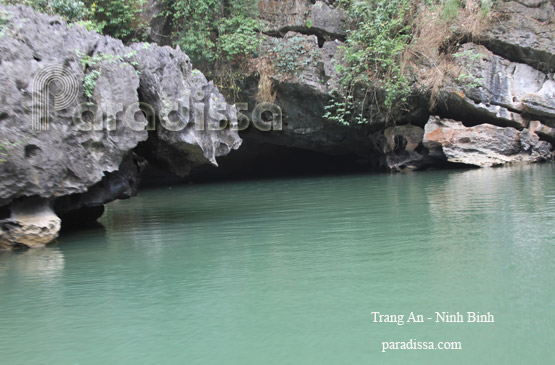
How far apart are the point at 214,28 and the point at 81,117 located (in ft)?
31.3

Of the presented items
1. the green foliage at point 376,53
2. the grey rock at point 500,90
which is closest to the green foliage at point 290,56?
the green foliage at point 376,53

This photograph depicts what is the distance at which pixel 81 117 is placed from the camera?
254 inches

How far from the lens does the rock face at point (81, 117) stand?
5.80 metres

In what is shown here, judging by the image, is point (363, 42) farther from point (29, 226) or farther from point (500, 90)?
point (29, 226)

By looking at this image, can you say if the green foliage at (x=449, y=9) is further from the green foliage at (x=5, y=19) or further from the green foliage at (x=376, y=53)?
the green foliage at (x=5, y=19)

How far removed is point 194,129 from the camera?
7617 millimetres

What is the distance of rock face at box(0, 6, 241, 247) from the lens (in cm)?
580

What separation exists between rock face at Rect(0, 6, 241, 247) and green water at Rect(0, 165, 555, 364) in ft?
2.20

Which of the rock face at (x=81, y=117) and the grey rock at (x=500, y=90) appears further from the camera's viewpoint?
the grey rock at (x=500, y=90)

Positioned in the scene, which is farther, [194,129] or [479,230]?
[194,129]

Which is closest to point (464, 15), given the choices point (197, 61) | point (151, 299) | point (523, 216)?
point (197, 61)

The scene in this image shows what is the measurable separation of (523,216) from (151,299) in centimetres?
462

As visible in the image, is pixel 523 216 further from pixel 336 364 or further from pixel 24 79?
pixel 24 79

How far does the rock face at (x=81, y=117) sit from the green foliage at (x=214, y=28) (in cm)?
662
